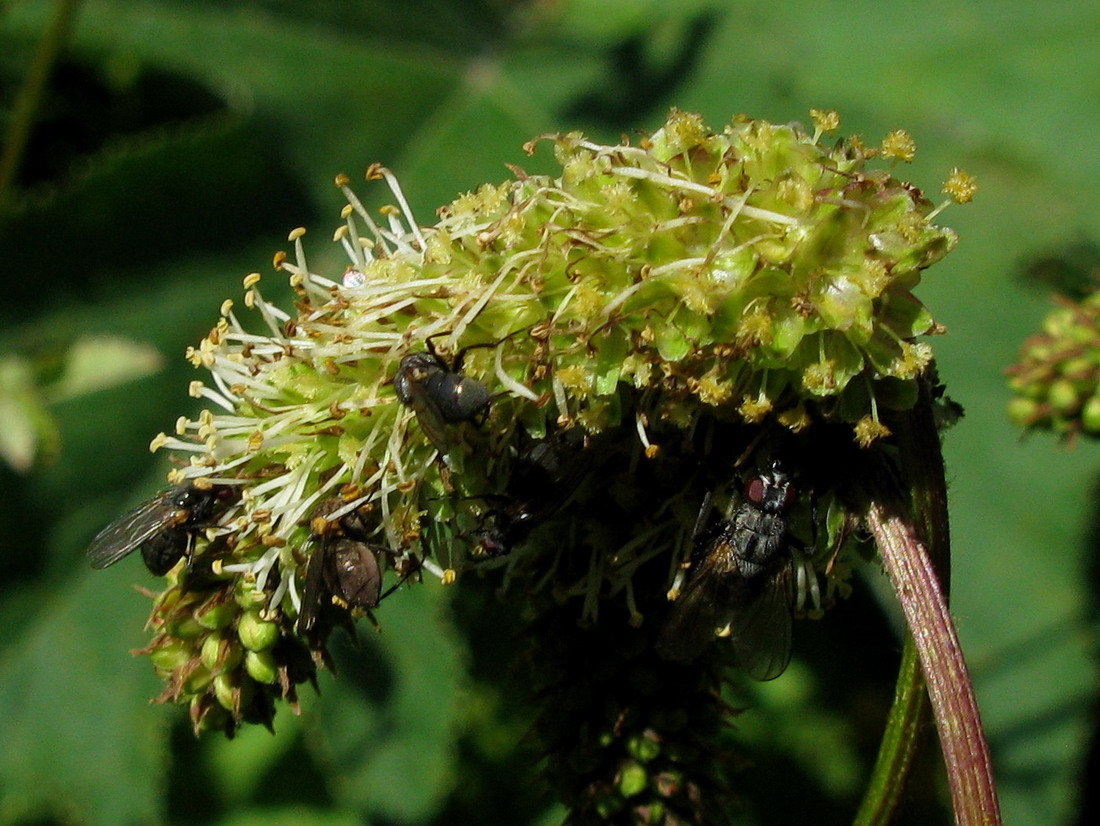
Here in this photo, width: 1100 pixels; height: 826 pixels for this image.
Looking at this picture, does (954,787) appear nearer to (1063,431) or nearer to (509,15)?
(1063,431)

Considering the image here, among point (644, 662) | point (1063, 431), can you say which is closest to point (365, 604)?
point (644, 662)

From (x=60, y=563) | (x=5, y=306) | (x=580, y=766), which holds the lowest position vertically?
(x=580, y=766)

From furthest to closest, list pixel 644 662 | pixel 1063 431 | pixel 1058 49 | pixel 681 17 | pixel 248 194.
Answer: pixel 1058 49 → pixel 681 17 → pixel 248 194 → pixel 1063 431 → pixel 644 662

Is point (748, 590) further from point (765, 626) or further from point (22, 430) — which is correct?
point (22, 430)

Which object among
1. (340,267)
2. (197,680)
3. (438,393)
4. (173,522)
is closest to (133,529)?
(173,522)

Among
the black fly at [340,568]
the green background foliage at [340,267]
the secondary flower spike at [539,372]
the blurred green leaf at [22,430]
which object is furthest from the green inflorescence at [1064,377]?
the blurred green leaf at [22,430]

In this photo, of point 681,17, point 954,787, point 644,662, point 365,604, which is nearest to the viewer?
point 954,787

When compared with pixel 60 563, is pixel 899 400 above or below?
below

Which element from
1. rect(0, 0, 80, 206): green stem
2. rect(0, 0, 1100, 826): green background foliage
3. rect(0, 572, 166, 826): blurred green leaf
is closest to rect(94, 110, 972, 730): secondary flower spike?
rect(0, 0, 1100, 826): green background foliage
